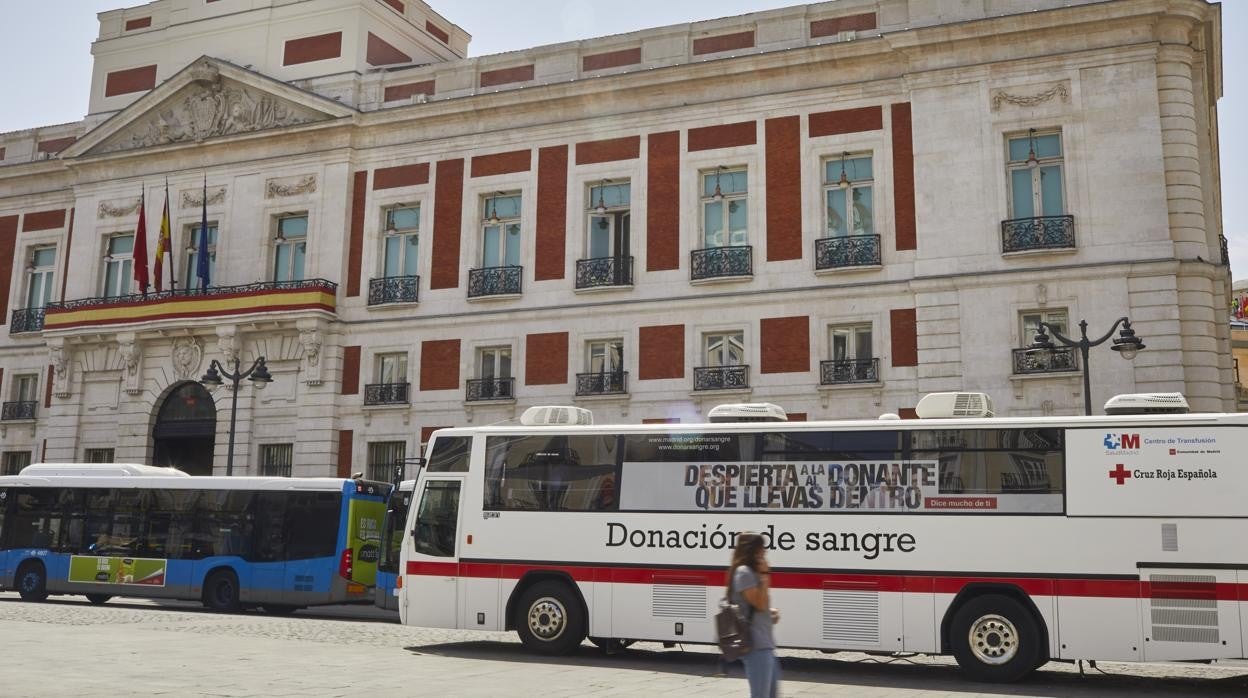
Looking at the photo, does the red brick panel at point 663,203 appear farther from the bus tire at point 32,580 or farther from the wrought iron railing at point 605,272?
the bus tire at point 32,580

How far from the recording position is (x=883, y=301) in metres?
25.0

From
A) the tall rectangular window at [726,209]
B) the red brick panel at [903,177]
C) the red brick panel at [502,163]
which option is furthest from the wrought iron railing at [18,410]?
the red brick panel at [903,177]

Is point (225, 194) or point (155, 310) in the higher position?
point (225, 194)

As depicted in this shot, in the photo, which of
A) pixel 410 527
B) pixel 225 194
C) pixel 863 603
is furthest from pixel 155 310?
pixel 863 603

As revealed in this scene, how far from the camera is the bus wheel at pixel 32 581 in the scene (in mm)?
23109

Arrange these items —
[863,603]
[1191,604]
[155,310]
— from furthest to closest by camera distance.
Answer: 1. [155,310]
2. [863,603]
3. [1191,604]

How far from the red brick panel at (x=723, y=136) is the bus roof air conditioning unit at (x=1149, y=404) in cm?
1512

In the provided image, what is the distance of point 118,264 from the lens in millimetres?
33812

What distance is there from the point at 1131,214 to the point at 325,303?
19647 mm

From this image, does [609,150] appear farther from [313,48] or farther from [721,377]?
[313,48]

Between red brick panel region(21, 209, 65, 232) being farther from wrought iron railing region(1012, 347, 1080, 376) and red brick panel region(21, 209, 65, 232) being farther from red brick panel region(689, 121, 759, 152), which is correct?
wrought iron railing region(1012, 347, 1080, 376)

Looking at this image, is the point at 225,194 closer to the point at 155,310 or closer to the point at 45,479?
the point at 155,310

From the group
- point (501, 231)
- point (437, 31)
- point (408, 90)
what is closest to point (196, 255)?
point (408, 90)

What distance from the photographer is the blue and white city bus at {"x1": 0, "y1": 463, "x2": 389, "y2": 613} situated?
21.6 meters
